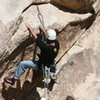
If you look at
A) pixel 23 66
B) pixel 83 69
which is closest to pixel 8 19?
pixel 23 66

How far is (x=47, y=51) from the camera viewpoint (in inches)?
380

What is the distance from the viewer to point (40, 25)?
10320mm

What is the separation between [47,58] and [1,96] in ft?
7.39

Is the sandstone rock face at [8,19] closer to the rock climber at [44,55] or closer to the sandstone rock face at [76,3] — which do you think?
the rock climber at [44,55]

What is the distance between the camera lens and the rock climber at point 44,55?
9.60 meters

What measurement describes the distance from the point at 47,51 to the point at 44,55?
0.92 ft

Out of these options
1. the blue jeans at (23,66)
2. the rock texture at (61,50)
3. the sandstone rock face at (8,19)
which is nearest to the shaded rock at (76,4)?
the rock texture at (61,50)

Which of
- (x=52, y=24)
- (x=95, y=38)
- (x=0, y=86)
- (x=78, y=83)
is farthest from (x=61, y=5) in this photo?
(x=0, y=86)

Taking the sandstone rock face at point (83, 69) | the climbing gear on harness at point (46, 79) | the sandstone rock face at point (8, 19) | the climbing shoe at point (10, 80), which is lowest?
the sandstone rock face at point (83, 69)

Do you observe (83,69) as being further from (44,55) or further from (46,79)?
(44,55)

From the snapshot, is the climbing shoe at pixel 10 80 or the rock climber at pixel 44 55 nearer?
the rock climber at pixel 44 55

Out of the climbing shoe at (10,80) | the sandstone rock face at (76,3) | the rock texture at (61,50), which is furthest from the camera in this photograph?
the sandstone rock face at (76,3)

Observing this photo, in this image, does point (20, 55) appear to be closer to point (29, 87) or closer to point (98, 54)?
point (29, 87)

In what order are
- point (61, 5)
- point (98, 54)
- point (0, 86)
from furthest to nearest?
point (98, 54), point (61, 5), point (0, 86)
